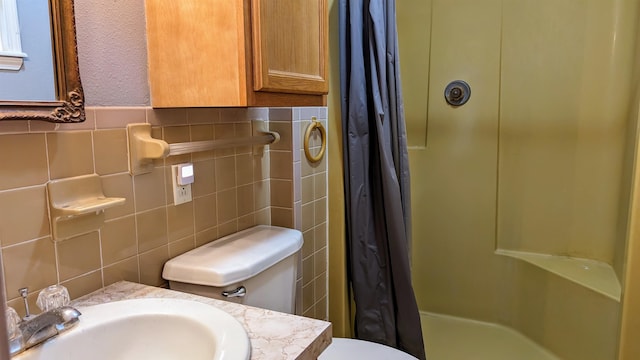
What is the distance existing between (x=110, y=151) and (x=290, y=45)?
51cm

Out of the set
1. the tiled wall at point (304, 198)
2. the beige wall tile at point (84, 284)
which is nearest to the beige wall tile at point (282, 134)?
the tiled wall at point (304, 198)

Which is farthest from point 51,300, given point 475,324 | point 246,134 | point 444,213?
point 475,324

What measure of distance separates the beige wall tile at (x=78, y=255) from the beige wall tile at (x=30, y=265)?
0.06 ft

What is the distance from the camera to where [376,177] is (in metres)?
1.90

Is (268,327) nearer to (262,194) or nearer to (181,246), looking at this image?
(181,246)

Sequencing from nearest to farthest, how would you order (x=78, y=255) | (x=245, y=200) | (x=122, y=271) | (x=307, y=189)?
(x=78, y=255)
(x=122, y=271)
(x=245, y=200)
(x=307, y=189)

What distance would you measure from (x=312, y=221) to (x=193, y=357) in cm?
97

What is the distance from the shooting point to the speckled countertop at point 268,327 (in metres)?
0.83

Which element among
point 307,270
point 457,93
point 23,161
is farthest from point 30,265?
point 457,93

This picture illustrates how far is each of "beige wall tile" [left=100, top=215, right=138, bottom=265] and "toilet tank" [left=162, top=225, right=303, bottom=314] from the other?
0.40 ft

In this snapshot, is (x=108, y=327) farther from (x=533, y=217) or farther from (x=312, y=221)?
(x=533, y=217)

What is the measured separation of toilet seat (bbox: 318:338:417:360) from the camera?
159 centimetres

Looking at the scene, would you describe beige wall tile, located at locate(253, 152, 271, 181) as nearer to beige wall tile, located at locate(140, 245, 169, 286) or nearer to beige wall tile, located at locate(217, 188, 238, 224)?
beige wall tile, located at locate(217, 188, 238, 224)

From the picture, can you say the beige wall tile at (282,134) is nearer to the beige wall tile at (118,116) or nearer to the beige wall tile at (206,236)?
the beige wall tile at (206,236)
